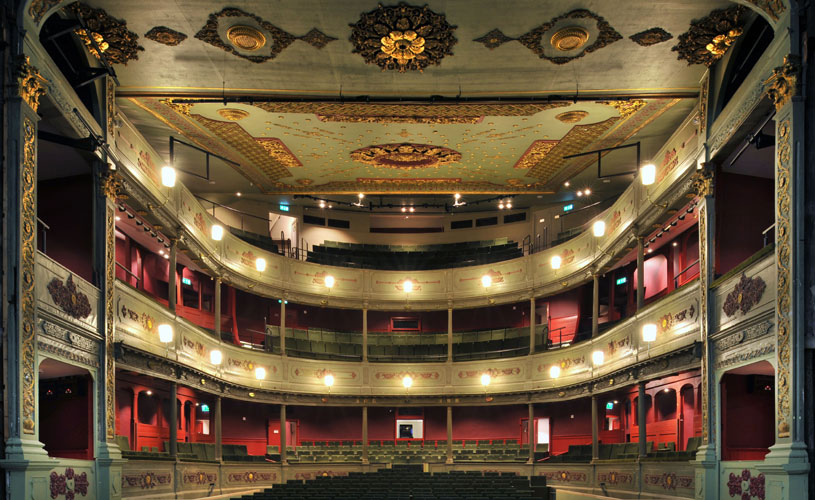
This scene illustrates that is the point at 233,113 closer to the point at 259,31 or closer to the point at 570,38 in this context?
the point at 259,31

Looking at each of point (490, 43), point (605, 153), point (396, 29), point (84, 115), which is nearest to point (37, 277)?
point (84, 115)

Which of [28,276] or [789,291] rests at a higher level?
[28,276]

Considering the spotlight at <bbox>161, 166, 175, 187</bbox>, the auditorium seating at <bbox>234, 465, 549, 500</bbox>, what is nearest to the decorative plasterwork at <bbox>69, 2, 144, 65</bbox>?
the spotlight at <bbox>161, 166, 175, 187</bbox>

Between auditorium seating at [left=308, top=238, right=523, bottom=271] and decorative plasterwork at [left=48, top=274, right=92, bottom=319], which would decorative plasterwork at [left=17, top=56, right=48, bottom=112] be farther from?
auditorium seating at [left=308, top=238, right=523, bottom=271]

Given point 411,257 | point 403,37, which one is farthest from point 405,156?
point 411,257

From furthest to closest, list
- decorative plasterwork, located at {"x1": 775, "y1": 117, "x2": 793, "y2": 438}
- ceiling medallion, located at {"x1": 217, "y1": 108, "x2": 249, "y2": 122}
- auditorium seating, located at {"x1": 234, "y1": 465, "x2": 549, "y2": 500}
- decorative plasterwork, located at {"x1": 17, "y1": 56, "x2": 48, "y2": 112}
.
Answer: ceiling medallion, located at {"x1": 217, "y1": 108, "x2": 249, "y2": 122} → auditorium seating, located at {"x1": 234, "y1": 465, "x2": 549, "y2": 500} → decorative plasterwork, located at {"x1": 17, "y1": 56, "x2": 48, "y2": 112} → decorative plasterwork, located at {"x1": 775, "y1": 117, "x2": 793, "y2": 438}

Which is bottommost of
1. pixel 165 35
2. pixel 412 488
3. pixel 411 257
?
pixel 412 488

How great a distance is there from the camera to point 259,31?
38.5 ft

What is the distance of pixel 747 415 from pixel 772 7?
20.0ft

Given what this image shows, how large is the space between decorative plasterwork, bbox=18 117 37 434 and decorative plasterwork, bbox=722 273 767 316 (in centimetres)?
928

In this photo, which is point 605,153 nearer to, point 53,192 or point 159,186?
point 159,186

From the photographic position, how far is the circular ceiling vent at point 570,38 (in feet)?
38.3

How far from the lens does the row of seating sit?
987 inches

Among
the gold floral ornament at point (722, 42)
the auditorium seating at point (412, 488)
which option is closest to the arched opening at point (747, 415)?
the auditorium seating at point (412, 488)
